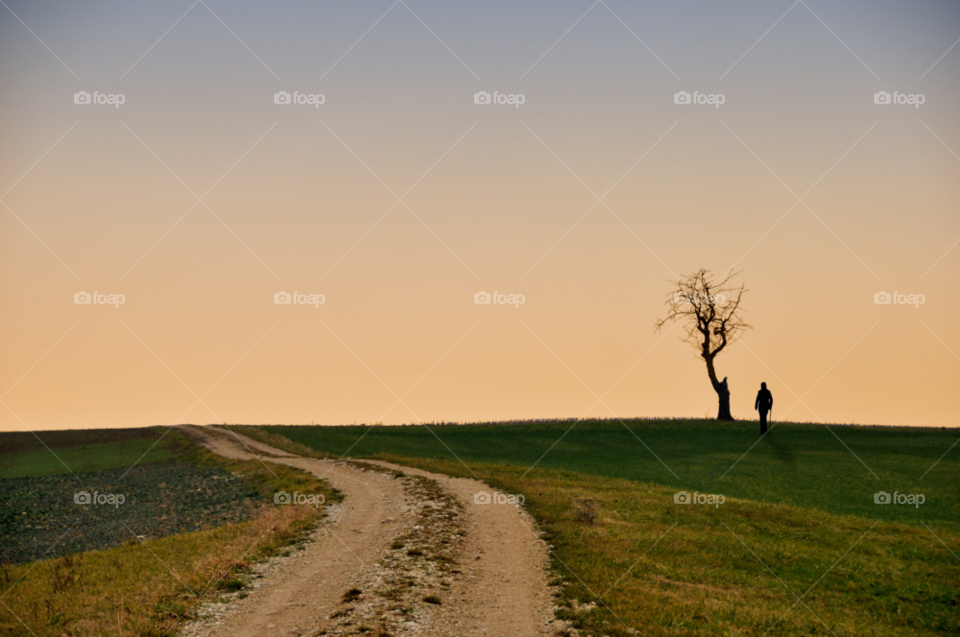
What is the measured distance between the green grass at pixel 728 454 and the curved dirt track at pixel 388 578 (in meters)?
16.3

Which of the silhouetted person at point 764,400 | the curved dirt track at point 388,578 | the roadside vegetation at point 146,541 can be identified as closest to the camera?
the curved dirt track at point 388,578

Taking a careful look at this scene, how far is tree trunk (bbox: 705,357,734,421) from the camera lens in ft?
221

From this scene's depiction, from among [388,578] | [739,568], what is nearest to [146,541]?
[388,578]

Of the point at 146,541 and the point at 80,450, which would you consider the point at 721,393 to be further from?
the point at 80,450

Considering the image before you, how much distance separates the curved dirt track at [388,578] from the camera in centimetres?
1361

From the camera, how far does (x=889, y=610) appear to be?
17.8 meters

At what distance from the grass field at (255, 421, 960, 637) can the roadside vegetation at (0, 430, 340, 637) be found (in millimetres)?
8953

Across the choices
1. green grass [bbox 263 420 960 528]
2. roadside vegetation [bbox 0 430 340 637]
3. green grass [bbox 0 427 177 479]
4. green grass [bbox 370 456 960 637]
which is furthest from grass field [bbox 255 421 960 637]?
green grass [bbox 0 427 177 479]

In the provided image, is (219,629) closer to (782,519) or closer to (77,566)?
(77,566)

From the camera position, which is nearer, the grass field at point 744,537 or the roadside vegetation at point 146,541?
the grass field at point 744,537

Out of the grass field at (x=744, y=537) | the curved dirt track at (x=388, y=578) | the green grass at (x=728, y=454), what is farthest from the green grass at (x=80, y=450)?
the curved dirt track at (x=388, y=578)

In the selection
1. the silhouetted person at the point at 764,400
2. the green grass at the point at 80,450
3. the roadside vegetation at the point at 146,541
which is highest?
the silhouetted person at the point at 764,400

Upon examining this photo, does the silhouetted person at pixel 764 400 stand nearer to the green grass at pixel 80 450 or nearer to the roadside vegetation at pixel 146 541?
the roadside vegetation at pixel 146 541

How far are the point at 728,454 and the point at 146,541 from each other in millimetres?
39699
